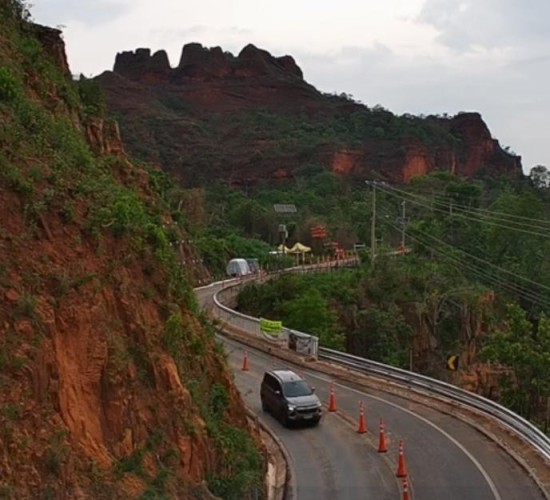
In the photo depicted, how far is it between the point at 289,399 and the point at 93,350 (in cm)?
1097

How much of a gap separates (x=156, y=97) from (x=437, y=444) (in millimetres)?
122352

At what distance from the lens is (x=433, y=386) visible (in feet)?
82.0

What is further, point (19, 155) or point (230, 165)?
point (230, 165)

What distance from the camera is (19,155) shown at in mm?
13258

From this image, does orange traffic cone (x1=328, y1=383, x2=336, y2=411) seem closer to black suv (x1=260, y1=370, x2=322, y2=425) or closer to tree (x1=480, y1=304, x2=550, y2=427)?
black suv (x1=260, y1=370, x2=322, y2=425)

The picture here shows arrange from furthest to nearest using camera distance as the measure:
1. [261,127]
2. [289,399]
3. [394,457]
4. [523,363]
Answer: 1. [261,127]
2. [523,363]
3. [289,399]
4. [394,457]

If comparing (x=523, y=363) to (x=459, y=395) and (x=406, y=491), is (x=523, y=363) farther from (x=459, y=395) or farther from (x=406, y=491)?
(x=406, y=491)

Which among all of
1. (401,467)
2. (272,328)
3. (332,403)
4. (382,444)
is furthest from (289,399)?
(272,328)

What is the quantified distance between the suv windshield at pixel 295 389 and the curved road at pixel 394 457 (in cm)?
97

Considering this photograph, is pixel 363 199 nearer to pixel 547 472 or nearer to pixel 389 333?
pixel 389 333

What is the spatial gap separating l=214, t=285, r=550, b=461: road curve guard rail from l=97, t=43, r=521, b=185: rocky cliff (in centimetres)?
7473

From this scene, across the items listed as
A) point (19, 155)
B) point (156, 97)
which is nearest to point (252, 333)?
point (19, 155)

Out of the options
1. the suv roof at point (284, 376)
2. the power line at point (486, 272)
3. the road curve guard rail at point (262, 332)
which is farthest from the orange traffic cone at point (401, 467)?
the power line at point (486, 272)

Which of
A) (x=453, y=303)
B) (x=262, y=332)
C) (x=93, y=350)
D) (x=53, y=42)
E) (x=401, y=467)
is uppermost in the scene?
(x=53, y=42)
